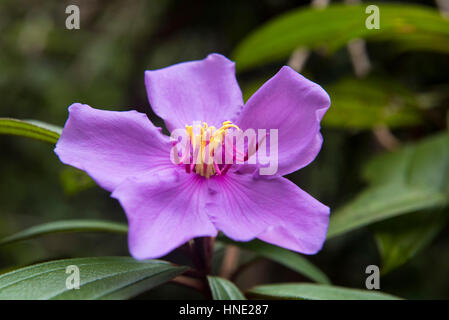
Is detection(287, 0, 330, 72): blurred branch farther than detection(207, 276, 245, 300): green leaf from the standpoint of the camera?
Yes

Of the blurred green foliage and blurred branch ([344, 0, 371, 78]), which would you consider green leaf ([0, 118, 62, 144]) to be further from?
blurred branch ([344, 0, 371, 78])

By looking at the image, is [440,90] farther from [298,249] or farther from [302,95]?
[298,249]

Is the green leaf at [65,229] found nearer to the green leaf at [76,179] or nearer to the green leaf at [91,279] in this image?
the green leaf at [76,179]

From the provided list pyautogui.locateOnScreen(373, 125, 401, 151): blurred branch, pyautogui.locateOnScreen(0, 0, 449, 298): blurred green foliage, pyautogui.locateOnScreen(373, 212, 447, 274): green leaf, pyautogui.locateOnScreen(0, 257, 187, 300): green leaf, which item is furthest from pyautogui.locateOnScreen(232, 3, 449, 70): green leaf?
pyautogui.locateOnScreen(0, 257, 187, 300): green leaf

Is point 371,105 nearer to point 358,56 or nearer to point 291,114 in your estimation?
point 358,56

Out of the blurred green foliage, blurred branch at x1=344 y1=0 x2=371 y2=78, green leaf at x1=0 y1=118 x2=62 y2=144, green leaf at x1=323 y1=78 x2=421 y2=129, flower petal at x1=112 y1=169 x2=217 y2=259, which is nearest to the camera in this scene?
flower petal at x1=112 y1=169 x2=217 y2=259

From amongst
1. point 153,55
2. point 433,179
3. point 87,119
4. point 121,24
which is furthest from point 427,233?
point 121,24

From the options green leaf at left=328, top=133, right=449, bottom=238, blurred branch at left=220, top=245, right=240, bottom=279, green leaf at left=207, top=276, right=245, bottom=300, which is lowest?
blurred branch at left=220, top=245, right=240, bottom=279
